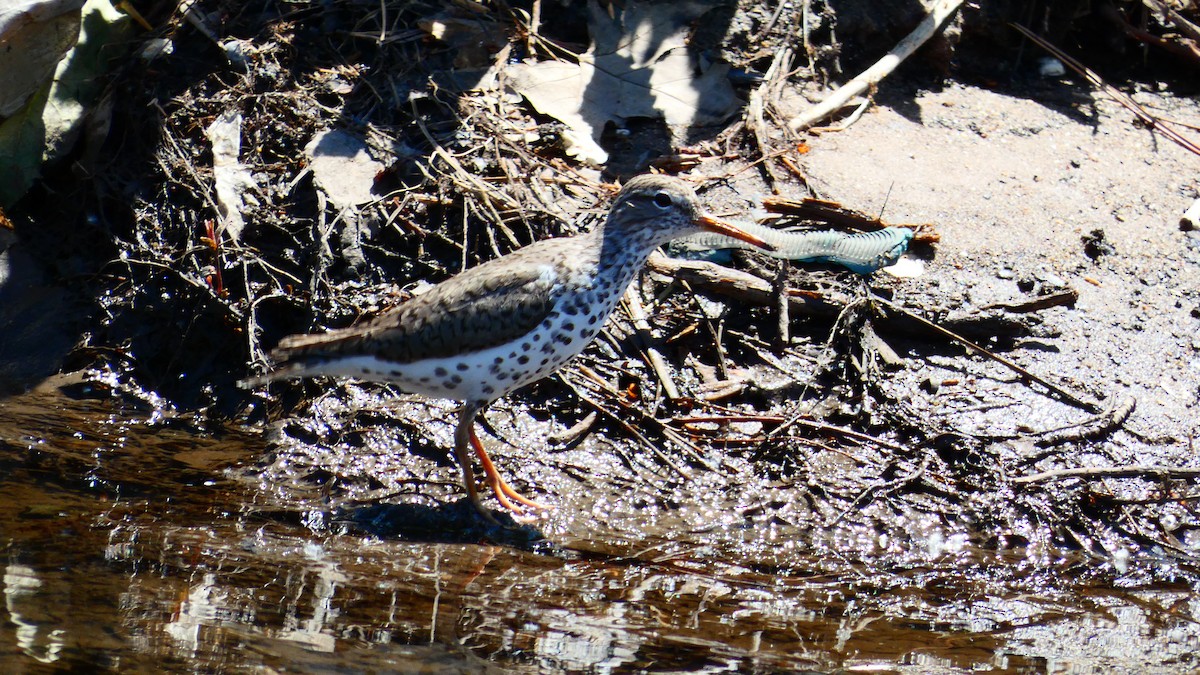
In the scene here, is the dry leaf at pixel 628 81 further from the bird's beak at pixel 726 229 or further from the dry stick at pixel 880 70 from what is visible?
the bird's beak at pixel 726 229

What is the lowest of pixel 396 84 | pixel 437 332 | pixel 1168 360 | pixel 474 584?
pixel 474 584

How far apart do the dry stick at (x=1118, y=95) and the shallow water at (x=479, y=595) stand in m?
3.90

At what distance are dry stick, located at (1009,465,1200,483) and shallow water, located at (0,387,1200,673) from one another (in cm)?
45

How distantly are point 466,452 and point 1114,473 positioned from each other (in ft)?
10.5

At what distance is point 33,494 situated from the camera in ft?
18.3

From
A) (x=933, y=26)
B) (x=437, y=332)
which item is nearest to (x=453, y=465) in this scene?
(x=437, y=332)

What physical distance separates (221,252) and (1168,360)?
5.37m

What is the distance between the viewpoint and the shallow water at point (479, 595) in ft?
14.8

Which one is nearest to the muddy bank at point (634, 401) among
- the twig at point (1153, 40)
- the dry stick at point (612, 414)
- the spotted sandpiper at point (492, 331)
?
the dry stick at point (612, 414)

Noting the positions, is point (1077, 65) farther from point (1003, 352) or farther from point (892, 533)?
point (892, 533)

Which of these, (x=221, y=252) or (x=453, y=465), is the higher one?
(x=221, y=252)

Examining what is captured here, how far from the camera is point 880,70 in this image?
26.8 ft

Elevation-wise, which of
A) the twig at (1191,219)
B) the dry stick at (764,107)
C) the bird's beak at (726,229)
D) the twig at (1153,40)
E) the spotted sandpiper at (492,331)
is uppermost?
the twig at (1153,40)

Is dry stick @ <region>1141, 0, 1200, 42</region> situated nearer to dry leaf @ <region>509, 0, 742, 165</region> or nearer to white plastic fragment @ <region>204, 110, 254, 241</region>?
dry leaf @ <region>509, 0, 742, 165</region>
